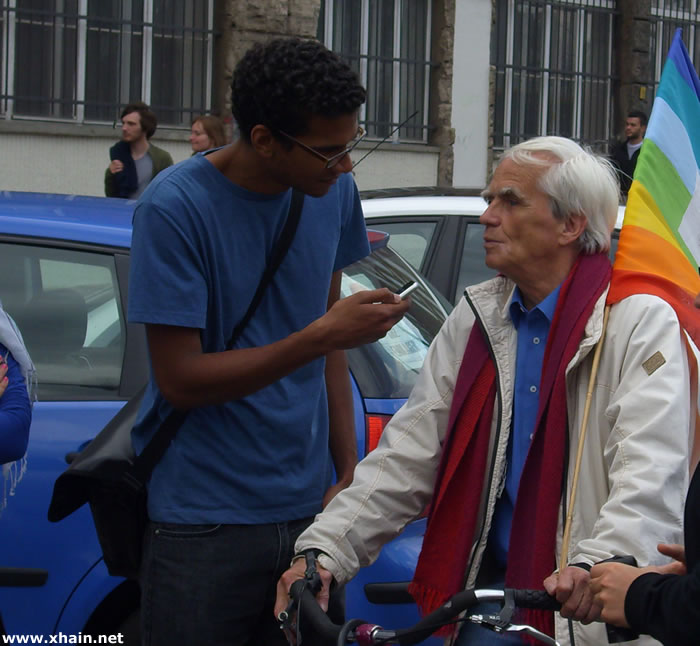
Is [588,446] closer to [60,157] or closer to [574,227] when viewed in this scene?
[574,227]

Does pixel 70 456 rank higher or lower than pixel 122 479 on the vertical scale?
lower

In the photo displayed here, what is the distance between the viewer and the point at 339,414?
9.96ft

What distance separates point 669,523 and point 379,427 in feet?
4.58

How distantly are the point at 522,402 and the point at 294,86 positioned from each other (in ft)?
2.69

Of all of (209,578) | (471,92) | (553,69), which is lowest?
(209,578)

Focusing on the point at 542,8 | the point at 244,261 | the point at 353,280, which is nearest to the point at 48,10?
the point at 542,8

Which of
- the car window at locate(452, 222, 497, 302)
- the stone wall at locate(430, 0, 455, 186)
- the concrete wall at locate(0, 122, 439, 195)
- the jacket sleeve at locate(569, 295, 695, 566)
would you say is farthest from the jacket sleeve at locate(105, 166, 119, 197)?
the jacket sleeve at locate(569, 295, 695, 566)

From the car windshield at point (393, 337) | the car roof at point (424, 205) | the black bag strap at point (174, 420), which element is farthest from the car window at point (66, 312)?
the car roof at point (424, 205)

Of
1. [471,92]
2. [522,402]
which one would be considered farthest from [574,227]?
[471,92]

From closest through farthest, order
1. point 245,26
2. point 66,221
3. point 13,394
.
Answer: point 13,394, point 66,221, point 245,26

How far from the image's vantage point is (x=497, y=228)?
8.86 feet

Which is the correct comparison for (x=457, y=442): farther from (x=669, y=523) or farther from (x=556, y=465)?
(x=669, y=523)

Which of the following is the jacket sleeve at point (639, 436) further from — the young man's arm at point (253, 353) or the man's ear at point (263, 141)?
the man's ear at point (263, 141)

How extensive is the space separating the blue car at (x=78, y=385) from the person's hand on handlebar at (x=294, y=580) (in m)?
1.04
